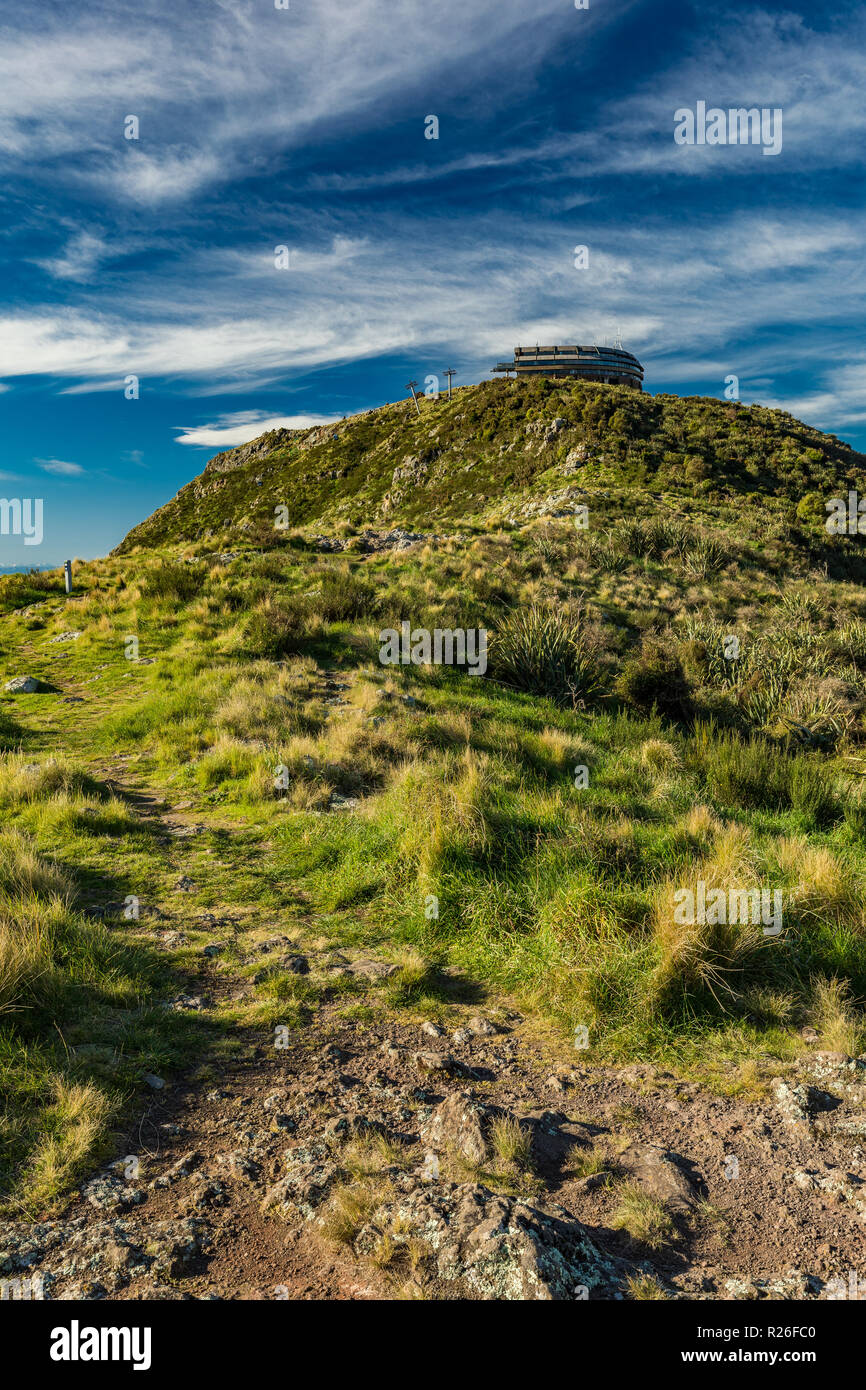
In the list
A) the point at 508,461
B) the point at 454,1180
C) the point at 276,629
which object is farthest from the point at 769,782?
the point at 508,461

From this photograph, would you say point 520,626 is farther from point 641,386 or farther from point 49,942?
point 641,386

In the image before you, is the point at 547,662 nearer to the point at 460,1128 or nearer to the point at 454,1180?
the point at 460,1128

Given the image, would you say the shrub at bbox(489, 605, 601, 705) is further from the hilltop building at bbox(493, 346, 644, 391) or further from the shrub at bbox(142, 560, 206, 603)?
the hilltop building at bbox(493, 346, 644, 391)

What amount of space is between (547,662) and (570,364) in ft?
259

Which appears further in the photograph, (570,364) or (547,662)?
(570,364)

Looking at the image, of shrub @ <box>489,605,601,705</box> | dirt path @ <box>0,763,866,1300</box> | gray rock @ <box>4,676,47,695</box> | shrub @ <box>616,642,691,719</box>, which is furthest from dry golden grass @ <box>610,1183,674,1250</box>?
gray rock @ <box>4,676,47,695</box>

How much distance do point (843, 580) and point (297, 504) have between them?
48820mm

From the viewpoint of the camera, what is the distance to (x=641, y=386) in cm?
8388

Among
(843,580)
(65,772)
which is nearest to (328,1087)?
(65,772)

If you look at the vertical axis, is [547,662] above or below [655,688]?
above

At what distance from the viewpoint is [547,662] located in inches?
470

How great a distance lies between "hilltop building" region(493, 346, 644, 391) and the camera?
79062 mm

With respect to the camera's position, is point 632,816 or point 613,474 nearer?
point 632,816

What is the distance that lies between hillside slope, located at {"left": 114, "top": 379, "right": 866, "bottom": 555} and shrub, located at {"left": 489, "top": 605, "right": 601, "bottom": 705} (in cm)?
1237
